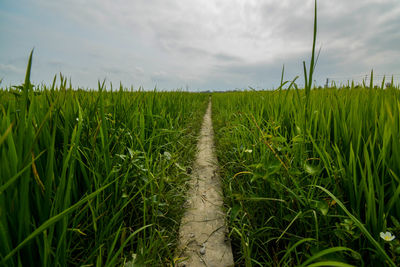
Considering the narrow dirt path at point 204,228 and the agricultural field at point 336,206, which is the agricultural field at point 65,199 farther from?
the agricultural field at point 336,206

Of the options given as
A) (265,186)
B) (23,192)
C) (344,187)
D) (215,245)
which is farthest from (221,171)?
(23,192)

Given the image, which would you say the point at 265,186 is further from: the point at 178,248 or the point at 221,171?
the point at 221,171

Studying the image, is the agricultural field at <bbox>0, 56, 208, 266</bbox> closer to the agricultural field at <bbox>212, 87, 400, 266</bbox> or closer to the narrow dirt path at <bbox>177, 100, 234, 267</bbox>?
the narrow dirt path at <bbox>177, 100, 234, 267</bbox>

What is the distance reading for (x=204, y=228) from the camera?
111cm

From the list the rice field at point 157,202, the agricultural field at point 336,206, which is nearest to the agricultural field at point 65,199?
the rice field at point 157,202

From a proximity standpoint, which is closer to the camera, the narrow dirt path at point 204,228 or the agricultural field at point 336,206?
the agricultural field at point 336,206

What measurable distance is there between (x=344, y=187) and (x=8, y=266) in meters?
1.18

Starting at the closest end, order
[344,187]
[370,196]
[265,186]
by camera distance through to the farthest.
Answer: [370,196], [344,187], [265,186]

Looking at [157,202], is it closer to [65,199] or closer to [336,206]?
[65,199]

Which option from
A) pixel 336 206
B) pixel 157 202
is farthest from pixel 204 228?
pixel 336 206

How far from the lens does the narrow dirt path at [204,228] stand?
3.01 ft

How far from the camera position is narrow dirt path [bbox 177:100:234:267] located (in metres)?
0.92

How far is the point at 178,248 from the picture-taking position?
0.97 metres

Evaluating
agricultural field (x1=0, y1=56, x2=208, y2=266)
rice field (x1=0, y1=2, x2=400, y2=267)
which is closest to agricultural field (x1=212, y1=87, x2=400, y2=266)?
rice field (x1=0, y1=2, x2=400, y2=267)
